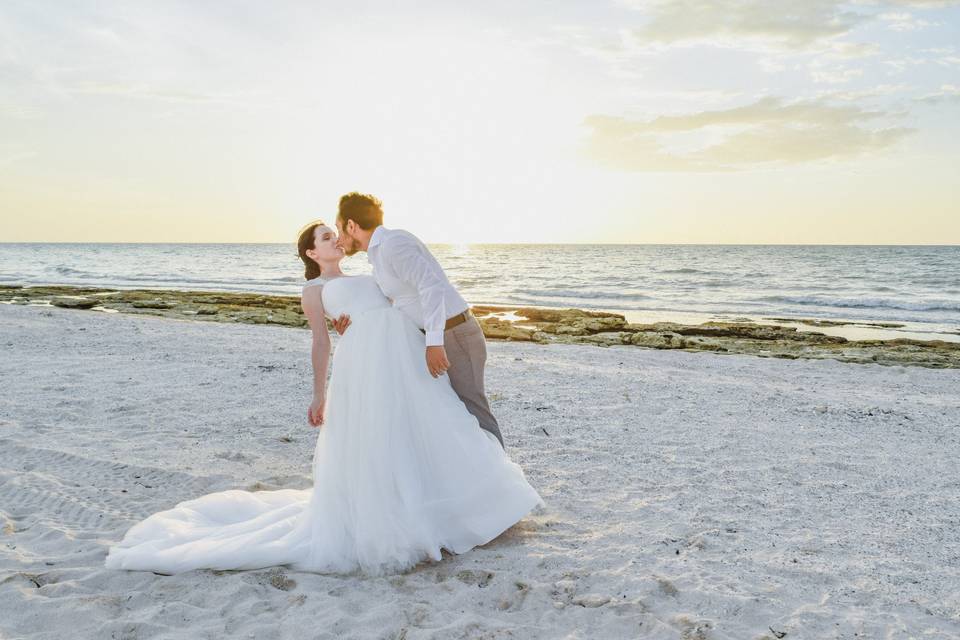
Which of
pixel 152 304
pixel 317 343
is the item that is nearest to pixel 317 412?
pixel 317 343

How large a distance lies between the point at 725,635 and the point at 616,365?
27.1ft

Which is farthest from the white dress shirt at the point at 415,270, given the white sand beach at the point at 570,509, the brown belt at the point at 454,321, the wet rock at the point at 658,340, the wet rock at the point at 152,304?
the wet rock at the point at 152,304

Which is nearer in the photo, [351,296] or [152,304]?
[351,296]

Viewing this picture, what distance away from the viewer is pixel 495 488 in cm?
420

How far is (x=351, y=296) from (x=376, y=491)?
1137 mm

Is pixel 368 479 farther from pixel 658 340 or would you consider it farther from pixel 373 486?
pixel 658 340

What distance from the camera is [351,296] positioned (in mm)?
4004

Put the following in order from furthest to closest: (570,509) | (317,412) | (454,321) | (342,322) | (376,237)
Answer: (570,509) < (317,412) < (454,321) < (342,322) < (376,237)

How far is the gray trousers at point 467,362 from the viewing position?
167 inches

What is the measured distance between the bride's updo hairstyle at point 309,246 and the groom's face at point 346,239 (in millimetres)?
163

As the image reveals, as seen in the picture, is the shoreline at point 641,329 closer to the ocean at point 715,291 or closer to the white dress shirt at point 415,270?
the ocean at point 715,291

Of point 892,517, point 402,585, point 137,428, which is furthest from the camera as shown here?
point 137,428

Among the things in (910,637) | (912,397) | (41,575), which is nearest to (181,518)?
(41,575)

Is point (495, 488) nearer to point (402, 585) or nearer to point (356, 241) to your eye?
point (402, 585)
